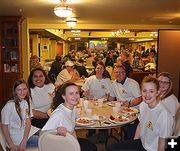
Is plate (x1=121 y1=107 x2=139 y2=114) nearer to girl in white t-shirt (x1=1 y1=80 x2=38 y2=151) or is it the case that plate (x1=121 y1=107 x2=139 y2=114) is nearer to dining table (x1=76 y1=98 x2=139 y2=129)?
dining table (x1=76 y1=98 x2=139 y2=129)

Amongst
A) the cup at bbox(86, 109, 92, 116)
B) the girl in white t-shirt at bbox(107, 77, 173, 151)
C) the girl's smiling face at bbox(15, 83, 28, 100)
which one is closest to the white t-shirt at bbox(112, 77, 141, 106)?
the cup at bbox(86, 109, 92, 116)

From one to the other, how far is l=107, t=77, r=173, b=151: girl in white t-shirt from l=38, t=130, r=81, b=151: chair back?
0.78 meters

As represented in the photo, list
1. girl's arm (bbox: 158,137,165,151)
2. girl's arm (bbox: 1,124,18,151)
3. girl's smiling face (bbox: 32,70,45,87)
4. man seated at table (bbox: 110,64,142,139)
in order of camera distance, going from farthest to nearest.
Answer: man seated at table (bbox: 110,64,142,139) < girl's smiling face (bbox: 32,70,45,87) < girl's arm (bbox: 1,124,18,151) < girl's arm (bbox: 158,137,165,151)

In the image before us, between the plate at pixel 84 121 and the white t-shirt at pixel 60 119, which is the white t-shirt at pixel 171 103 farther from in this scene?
the white t-shirt at pixel 60 119

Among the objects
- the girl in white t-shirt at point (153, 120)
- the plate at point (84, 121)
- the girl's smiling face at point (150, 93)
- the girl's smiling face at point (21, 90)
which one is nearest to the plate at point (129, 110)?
the plate at point (84, 121)

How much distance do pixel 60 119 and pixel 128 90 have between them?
1881mm

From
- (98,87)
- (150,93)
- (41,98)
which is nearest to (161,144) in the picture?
(150,93)

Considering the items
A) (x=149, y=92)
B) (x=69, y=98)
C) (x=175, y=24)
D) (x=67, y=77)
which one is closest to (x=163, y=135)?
(x=149, y=92)

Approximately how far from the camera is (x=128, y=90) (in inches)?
163

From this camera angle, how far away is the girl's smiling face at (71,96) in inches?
100

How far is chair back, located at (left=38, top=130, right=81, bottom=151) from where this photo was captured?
210 cm

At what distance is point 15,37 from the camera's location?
24.9 ft

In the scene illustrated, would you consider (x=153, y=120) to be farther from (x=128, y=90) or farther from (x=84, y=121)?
(x=128, y=90)

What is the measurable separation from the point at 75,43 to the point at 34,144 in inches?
1097
